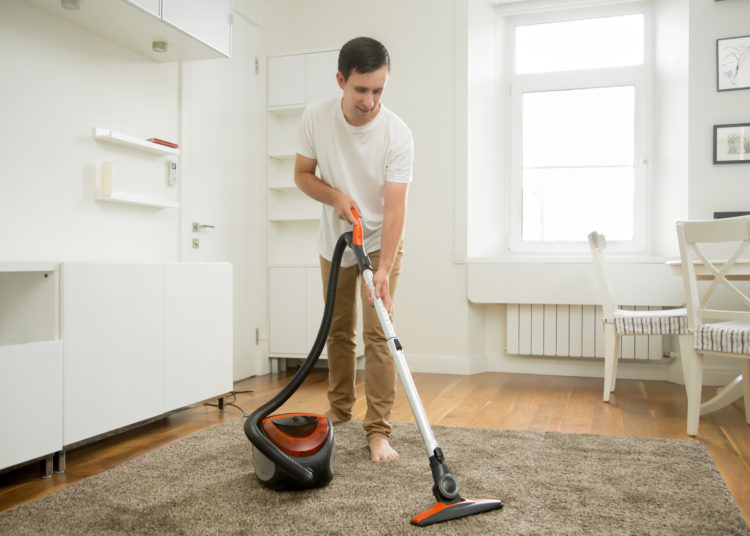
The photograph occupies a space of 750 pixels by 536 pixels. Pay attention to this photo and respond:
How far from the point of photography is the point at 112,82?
2637mm

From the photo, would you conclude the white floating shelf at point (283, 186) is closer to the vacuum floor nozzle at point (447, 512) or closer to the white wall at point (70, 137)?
the white wall at point (70, 137)

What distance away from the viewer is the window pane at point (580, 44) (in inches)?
154

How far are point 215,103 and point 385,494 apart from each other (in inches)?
98.0

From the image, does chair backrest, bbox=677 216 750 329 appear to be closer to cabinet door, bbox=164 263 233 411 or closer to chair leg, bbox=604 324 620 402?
chair leg, bbox=604 324 620 402

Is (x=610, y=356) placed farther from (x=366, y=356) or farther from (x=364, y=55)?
(x=364, y=55)

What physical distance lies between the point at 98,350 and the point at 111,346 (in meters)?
0.06

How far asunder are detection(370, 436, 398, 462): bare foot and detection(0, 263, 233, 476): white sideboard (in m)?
0.90

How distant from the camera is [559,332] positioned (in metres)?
3.69

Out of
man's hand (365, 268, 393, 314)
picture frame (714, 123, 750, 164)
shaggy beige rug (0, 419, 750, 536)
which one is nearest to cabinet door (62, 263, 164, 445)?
shaggy beige rug (0, 419, 750, 536)

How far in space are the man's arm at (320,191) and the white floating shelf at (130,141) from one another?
0.95 meters

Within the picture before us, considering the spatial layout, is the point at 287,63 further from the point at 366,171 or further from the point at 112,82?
the point at 366,171

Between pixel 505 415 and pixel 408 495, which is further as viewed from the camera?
pixel 505 415

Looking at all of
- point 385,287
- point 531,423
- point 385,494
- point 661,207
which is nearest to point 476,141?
point 661,207

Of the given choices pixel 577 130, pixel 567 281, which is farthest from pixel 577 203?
pixel 567 281
